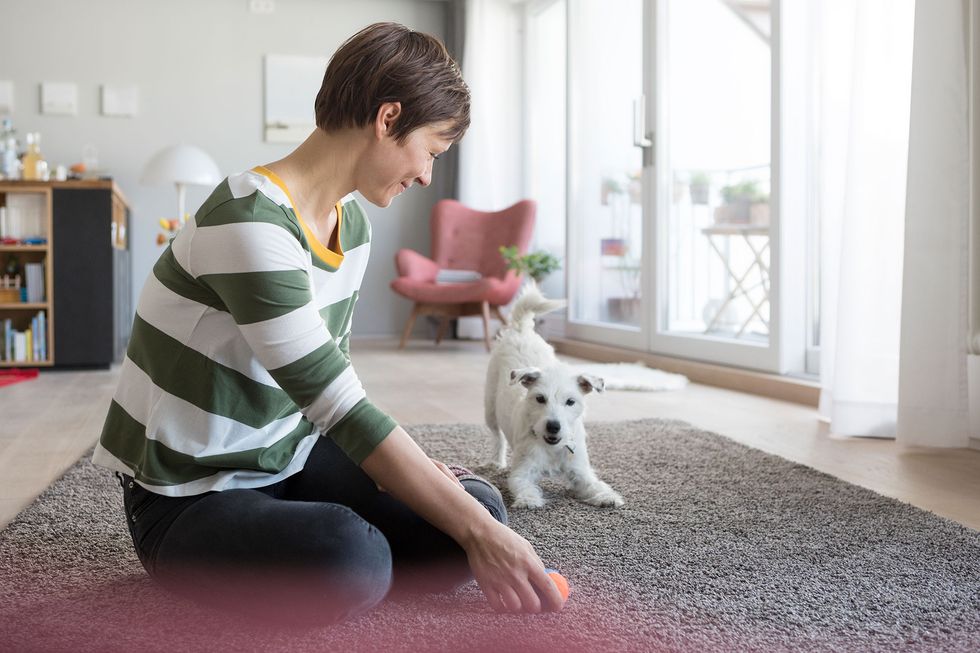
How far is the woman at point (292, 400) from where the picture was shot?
0.99m

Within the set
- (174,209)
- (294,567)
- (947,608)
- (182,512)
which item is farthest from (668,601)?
(174,209)

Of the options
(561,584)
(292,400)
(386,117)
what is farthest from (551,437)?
(386,117)

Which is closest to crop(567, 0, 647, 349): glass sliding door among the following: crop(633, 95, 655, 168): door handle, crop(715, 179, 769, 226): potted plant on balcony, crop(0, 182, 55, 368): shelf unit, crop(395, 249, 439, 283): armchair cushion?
crop(633, 95, 655, 168): door handle

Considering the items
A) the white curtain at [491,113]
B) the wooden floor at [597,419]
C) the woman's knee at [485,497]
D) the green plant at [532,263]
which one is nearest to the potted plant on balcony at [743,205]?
the wooden floor at [597,419]

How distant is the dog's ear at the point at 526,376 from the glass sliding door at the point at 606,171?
2926 mm

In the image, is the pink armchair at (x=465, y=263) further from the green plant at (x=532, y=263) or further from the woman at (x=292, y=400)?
the woman at (x=292, y=400)

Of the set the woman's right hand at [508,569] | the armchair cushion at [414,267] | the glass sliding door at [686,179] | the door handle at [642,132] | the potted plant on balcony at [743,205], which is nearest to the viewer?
the woman's right hand at [508,569]

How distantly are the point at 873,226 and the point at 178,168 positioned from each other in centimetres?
428

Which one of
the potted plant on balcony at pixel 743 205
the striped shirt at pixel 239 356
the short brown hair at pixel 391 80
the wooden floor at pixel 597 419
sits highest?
the potted plant on balcony at pixel 743 205

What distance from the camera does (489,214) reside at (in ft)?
20.3

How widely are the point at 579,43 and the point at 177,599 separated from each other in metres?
4.82

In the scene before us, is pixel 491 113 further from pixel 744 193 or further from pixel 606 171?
pixel 744 193

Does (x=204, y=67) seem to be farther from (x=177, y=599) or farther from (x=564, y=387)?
(x=177, y=599)

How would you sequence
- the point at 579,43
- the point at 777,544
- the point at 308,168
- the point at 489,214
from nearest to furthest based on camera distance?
the point at 308,168, the point at 777,544, the point at 579,43, the point at 489,214
